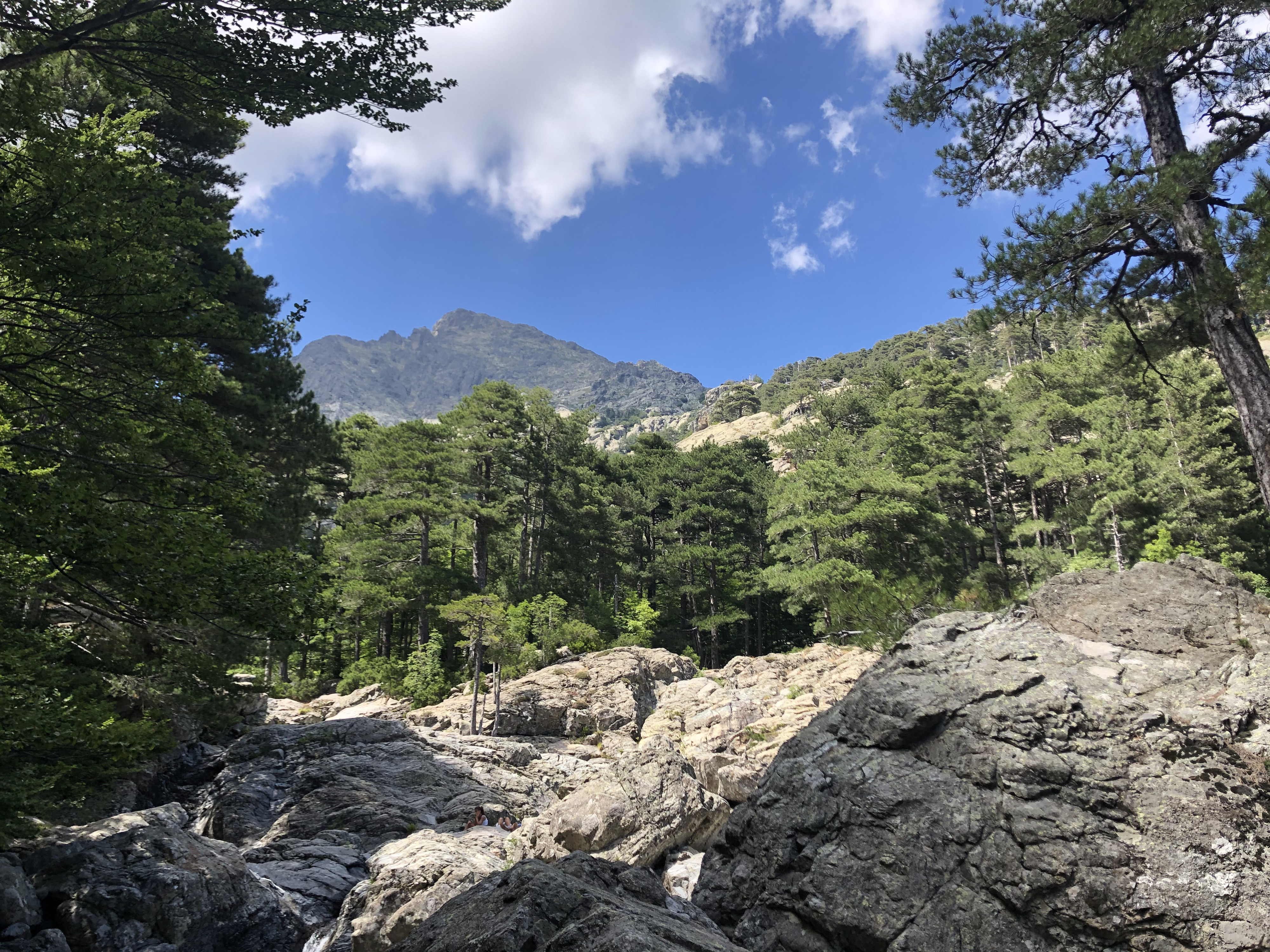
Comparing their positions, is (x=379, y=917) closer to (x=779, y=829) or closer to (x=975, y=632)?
(x=779, y=829)

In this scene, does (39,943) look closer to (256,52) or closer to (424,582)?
(256,52)

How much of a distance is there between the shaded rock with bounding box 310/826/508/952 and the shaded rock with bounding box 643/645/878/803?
4651mm

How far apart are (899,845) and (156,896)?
723 centimetres

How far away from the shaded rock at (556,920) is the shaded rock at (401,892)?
209 cm

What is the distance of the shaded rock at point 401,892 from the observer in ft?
20.0

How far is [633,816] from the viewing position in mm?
8742

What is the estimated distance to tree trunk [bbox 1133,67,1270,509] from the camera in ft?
20.3

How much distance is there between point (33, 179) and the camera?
5793 millimetres

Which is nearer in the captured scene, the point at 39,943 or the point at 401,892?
the point at 39,943

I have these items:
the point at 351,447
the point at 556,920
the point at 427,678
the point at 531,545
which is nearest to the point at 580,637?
the point at 427,678

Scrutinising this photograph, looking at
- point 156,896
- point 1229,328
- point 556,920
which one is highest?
point 1229,328

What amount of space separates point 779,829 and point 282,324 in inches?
540

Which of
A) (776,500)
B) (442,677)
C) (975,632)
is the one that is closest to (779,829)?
(975,632)

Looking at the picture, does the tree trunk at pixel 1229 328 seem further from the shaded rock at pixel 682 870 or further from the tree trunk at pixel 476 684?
the tree trunk at pixel 476 684
